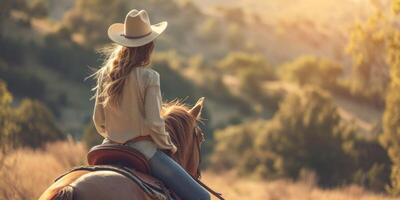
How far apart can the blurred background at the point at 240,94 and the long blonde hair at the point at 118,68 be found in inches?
70.8

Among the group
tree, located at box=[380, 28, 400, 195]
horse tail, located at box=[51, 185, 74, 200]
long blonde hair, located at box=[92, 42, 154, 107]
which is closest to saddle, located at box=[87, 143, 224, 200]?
long blonde hair, located at box=[92, 42, 154, 107]

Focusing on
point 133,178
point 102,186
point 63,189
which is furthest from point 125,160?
point 63,189

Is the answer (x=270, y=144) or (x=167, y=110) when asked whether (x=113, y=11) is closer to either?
(x=270, y=144)

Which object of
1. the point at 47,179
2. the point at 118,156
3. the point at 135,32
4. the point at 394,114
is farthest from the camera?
the point at 394,114

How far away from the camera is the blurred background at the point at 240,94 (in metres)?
17.9

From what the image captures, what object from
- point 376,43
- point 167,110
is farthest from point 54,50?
point 167,110

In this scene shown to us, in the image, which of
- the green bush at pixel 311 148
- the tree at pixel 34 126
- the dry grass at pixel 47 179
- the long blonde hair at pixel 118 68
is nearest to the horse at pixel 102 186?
the long blonde hair at pixel 118 68

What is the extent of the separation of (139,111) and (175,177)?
565 millimetres

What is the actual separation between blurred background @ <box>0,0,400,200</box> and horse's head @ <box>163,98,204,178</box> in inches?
54.6

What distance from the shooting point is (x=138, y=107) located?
6.72 metres

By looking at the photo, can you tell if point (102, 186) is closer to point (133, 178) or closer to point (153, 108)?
point (133, 178)

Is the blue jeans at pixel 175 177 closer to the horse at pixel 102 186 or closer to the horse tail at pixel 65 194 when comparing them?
the horse at pixel 102 186

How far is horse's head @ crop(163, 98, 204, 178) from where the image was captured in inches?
291

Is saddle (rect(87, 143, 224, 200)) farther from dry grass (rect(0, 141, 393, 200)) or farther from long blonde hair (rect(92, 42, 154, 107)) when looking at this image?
dry grass (rect(0, 141, 393, 200))
